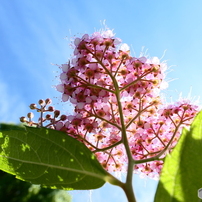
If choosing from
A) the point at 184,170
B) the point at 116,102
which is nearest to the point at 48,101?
the point at 116,102

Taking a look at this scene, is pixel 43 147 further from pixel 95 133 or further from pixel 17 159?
pixel 95 133

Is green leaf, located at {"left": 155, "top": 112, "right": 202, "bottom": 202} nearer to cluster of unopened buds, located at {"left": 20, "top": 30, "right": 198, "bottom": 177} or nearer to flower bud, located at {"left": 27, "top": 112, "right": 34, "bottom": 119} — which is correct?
cluster of unopened buds, located at {"left": 20, "top": 30, "right": 198, "bottom": 177}


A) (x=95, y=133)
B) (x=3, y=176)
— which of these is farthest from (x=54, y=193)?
(x=95, y=133)

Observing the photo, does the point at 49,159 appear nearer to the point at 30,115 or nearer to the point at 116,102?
the point at 116,102

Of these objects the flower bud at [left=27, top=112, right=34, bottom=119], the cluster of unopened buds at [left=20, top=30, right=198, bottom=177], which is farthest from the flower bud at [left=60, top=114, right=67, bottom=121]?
the flower bud at [left=27, top=112, right=34, bottom=119]

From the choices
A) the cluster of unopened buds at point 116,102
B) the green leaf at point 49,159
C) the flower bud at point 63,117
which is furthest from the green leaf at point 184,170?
the flower bud at point 63,117
